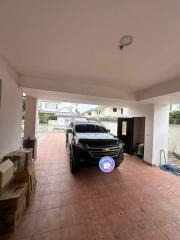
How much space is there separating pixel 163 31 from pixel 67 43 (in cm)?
134

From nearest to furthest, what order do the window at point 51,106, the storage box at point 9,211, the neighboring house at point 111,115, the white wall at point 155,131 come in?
1. the storage box at point 9,211
2. the white wall at point 155,131
3. the neighboring house at point 111,115
4. the window at point 51,106

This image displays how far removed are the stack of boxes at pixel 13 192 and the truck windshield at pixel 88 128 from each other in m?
2.53

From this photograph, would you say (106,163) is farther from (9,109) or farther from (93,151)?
(9,109)

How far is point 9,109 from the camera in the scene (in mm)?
2945

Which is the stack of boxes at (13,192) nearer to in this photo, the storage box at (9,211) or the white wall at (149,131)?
the storage box at (9,211)

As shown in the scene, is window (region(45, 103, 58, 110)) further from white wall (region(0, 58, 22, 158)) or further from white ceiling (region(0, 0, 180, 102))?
white ceiling (region(0, 0, 180, 102))

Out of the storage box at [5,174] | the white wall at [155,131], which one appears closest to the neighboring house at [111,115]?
the white wall at [155,131]

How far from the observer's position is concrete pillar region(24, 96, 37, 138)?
16.6ft

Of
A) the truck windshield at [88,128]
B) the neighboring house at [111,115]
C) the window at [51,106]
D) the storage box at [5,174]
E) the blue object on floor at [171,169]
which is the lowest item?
the blue object on floor at [171,169]

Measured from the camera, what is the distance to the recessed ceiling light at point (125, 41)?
178 centimetres

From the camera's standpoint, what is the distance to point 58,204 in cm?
242

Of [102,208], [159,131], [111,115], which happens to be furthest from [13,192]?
[111,115]

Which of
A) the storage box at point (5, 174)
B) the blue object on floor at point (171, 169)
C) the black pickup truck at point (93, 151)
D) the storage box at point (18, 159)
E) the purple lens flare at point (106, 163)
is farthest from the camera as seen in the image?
the blue object on floor at point (171, 169)

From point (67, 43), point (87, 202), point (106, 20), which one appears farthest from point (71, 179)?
point (106, 20)
